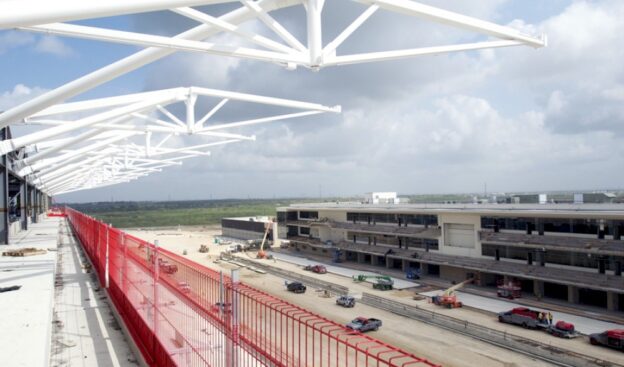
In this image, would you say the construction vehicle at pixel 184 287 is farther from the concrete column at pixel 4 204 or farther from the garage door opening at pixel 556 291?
the garage door opening at pixel 556 291

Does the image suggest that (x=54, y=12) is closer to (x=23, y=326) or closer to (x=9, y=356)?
(x=9, y=356)

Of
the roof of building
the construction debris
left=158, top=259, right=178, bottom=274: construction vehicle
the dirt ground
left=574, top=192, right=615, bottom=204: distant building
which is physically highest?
left=574, top=192, right=615, bottom=204: distant building

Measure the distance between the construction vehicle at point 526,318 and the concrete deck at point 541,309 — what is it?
136 centimetres

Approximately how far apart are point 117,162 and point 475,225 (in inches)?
1449

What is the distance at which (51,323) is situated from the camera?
7.74 meters

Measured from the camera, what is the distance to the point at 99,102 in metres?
15.2

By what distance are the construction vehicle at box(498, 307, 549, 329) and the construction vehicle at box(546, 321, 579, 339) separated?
0.47 meters

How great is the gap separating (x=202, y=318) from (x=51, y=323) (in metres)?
3.81

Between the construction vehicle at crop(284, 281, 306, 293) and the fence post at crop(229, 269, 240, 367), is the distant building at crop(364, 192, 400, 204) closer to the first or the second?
the construction vehicle at crop(284, 281, 306, 293)

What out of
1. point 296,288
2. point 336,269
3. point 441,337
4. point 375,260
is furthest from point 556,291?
point 336,269

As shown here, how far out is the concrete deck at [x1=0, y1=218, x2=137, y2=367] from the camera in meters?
6.12

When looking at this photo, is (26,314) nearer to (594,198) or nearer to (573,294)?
(573,294)

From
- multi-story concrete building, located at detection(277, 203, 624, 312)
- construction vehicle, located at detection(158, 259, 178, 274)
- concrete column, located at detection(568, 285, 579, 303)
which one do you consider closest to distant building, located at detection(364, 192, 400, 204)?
multi-story concrete building, located at detection(277, 203, 624, 312)

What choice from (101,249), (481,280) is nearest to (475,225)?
(481,280)
